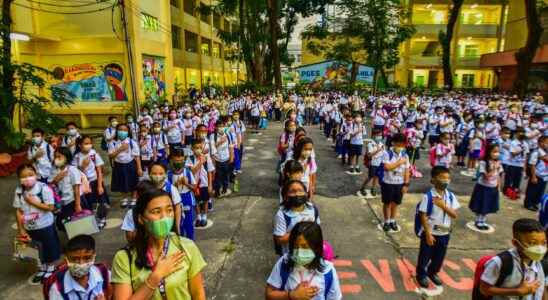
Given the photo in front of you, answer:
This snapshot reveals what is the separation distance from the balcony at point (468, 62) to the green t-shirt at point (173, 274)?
43.5 meters

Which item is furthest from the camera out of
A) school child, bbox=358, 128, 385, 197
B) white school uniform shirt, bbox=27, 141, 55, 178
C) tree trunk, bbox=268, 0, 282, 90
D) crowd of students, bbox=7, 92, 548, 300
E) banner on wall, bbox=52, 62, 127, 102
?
tree trunk, bbox=268, 0, 282, 90

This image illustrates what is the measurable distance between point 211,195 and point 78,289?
4.66 m

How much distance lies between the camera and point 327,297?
104 inches

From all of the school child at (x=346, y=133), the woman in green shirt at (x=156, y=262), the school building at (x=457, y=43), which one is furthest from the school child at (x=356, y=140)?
the school building at (x=457, y=43)

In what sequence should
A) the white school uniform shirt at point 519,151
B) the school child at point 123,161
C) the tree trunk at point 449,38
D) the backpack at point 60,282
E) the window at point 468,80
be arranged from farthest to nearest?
1. the window at point 468,80
2. the tree trunk at point 449,38
3. the white school uniform shirt at point 519,151
4. the school child at point 123,161
5. the backpack at point 60,282

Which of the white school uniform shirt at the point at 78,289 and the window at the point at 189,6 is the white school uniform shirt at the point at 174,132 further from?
the window at the point at 189,6

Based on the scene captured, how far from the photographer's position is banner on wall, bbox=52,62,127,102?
57.6 ft

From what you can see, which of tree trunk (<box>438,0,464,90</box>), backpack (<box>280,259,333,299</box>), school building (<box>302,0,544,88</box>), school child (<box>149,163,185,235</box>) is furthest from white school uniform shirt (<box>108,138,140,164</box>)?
school building (<box>302,0,544,88</box>)

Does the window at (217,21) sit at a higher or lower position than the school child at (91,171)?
higher

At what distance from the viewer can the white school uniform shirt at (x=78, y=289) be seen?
2.90 m

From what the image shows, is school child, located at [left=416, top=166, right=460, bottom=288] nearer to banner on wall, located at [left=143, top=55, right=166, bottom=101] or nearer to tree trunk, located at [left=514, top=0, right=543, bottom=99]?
banner on wall, located at [left=143, top=55, right=166, bottom=101]

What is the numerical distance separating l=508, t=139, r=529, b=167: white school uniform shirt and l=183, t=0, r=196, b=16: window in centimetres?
2966

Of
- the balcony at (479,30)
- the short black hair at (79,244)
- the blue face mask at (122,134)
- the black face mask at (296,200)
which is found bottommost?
the short black hair at (79,244)

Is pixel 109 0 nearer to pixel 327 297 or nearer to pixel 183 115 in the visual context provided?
pixel 183 115
